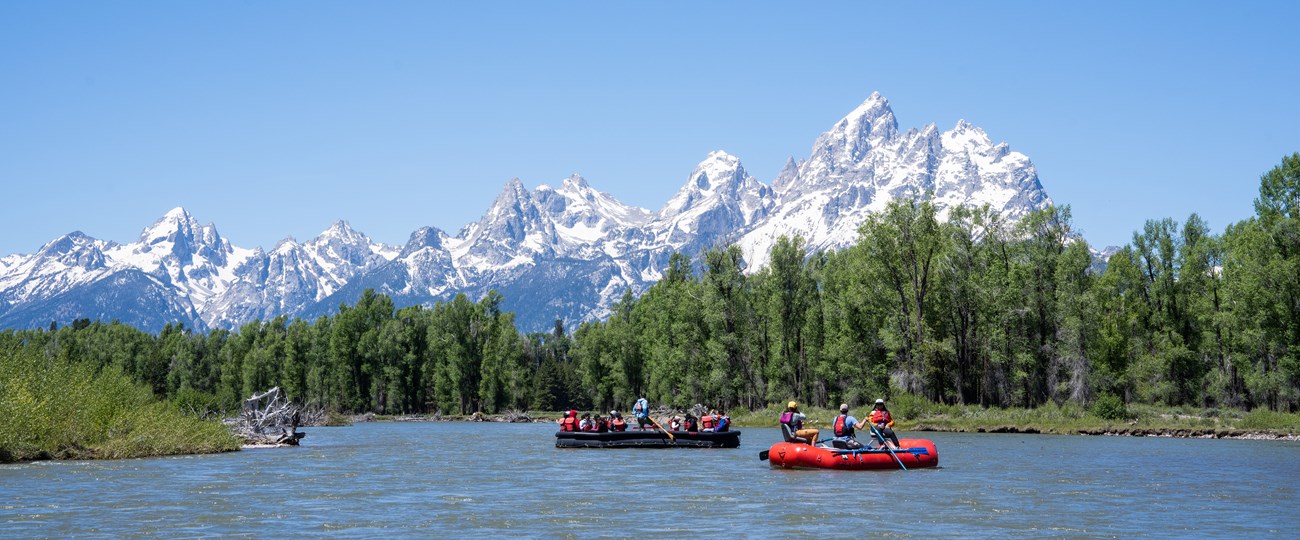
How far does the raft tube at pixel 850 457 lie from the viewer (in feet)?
131

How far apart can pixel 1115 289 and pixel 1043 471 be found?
53346 mm

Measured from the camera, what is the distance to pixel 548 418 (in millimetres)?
126688

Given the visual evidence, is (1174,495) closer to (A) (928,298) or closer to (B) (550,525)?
(B) (550,525)

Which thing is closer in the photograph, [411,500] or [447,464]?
[411,500]

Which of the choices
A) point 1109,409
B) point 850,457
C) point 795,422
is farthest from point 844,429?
point 1109,409

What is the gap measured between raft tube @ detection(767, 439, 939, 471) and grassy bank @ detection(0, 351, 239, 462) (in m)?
24.5

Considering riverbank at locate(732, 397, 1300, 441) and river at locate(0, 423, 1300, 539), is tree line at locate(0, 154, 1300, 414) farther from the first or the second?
river at locate(0, 423, 1300, 539)

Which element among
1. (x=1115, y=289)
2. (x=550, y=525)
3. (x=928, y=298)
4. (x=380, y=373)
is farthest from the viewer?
(x=380, y=373)

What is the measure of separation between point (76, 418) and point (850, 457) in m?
27.7

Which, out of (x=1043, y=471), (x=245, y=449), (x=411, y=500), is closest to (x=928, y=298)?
(x=1043, y=471)

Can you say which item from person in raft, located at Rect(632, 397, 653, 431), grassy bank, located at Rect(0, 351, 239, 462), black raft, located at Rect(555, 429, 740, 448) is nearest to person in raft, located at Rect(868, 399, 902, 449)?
black raft, located at Rect(555, 429, 740, 448)

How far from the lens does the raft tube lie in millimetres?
39781

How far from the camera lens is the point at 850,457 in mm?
39719

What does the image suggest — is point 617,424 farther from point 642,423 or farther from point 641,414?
point 641,414
